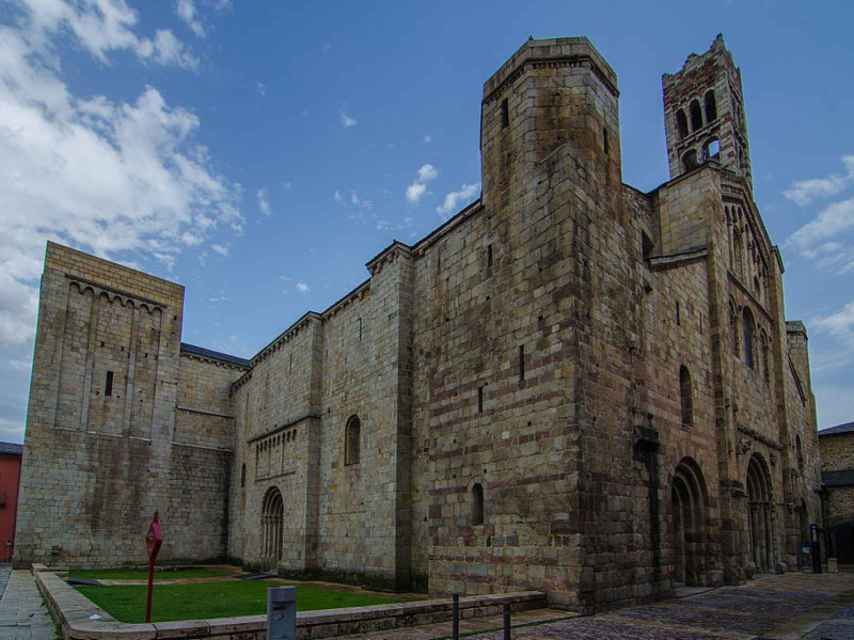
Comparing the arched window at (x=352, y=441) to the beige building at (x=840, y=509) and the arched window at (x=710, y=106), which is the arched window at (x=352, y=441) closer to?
the arched window at (x=710, y=106)

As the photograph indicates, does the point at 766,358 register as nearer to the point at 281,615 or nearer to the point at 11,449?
the point at 281,615

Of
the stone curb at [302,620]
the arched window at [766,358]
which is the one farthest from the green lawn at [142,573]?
the arched window at [766,358]

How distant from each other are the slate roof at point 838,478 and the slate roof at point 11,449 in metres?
43.1

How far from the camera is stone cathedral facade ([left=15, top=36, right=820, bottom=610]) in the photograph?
14180 millimetres

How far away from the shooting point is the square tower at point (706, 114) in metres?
31.7

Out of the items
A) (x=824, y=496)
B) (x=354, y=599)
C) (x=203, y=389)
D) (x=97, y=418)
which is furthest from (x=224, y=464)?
(x=824, y=496)

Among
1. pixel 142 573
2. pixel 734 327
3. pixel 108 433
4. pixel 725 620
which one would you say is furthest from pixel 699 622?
pixel 108 433

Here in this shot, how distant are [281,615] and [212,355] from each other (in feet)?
109

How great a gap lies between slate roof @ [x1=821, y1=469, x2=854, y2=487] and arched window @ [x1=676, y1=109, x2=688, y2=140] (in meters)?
20.0

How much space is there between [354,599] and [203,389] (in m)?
22.5

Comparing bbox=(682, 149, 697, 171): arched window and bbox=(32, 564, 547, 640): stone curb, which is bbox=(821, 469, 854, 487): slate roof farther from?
bbox=(32, 564, 547, 640): stone curb

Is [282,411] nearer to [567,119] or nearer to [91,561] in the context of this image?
[91,561]

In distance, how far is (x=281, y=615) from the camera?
537 centimetres

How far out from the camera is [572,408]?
13.2 meters
